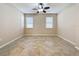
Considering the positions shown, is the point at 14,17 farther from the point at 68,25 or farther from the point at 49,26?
the point at 68,25

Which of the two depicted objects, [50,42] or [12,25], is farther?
[50,42]

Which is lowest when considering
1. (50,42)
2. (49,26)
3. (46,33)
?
(50,42)

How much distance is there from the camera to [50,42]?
14.4 ft

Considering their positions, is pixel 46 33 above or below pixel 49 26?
below

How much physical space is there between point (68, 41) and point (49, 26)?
0.67 m

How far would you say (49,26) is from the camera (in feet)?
10.2

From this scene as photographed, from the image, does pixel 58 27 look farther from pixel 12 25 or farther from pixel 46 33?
pixel 12 25

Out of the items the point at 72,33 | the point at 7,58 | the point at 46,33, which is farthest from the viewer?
the point at 46,33

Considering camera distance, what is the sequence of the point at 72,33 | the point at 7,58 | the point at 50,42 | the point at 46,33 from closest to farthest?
the point at 7,58 → the point at 72,33 → the point at 46,33 → the point at 50,42

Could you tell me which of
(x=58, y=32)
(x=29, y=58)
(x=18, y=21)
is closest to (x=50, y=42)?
(x=58, y=32)

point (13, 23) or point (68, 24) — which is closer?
point (13, 23)

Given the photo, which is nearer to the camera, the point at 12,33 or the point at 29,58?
the point at 29,58

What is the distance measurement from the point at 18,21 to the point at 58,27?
1151 mm

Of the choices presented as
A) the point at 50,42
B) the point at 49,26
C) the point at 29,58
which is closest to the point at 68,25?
the point at 49,26
